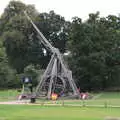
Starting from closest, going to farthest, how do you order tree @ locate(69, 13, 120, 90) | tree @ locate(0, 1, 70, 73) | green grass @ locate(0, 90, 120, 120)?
green grass @ locate(0, 90, 120, 120)
tree @ locate(69, 13, 120, 90)
tree @ locate(0, 1, 70, 73)

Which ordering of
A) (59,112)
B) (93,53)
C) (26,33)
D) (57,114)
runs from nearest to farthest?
(57,114), (59,112), (93,53), (26,33)

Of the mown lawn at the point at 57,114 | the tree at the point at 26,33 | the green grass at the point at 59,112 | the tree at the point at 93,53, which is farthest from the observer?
the tree at the point at 26,33

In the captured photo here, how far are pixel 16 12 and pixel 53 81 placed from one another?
33688 mm

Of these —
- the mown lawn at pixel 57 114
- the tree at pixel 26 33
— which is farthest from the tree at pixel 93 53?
the mown lawn at pixel 57 114

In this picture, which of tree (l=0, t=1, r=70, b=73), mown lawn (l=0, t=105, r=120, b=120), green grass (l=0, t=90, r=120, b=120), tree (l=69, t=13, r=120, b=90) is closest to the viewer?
mown lawn (l=0, t=105, r=120, b=120)

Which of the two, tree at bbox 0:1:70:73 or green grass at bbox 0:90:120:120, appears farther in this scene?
tree at bbox 0:1:70:73

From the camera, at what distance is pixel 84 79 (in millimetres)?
64125

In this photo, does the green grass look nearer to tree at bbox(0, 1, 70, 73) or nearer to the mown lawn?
the mown lawn

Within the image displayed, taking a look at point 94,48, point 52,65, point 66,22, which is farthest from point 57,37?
point 52,65

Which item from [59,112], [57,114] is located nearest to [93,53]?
[59,112]

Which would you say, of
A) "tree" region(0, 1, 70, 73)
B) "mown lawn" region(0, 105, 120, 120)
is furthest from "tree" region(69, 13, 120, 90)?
"mown lawn" region(0, 105, 120, 120)

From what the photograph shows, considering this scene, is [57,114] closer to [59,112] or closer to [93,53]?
[59,112]

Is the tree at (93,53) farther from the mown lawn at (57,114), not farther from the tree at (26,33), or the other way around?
the mown lawn at (57,114)

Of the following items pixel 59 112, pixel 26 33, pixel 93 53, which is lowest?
pixel 59 112
